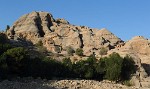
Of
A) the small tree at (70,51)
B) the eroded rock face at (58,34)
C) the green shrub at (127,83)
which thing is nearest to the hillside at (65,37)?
the eroded rock face at (58,34)

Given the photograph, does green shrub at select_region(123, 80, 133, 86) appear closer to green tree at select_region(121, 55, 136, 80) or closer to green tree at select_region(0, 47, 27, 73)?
green tree at select_region(121, 55, 136, 80)

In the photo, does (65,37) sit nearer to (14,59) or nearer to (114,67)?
(114,67)

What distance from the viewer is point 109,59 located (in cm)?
7488

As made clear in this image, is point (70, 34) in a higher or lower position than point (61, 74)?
higher

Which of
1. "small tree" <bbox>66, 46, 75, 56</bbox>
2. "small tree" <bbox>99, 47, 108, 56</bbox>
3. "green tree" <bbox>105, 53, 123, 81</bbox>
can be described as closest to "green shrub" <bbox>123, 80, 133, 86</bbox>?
"green tree" <bbox>105, 53, 123, 81</bbox>

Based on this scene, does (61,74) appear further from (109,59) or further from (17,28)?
(17,28)

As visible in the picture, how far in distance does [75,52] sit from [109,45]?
39.2 ft

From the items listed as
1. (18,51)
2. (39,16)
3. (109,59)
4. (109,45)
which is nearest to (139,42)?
(109,45)

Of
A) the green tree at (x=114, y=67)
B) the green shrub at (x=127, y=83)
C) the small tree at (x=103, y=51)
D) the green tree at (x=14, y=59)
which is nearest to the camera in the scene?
the green tree at (x=14, y=59)

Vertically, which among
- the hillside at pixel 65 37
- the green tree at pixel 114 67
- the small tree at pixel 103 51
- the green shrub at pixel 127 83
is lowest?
the green shrub at pixel 127 83

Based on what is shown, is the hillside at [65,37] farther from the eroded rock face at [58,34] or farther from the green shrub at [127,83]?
the green shrub at [127,83]

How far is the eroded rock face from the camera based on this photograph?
10338 cm

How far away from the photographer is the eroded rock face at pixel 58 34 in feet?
339

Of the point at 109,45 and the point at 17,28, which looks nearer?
the point at 109,45
